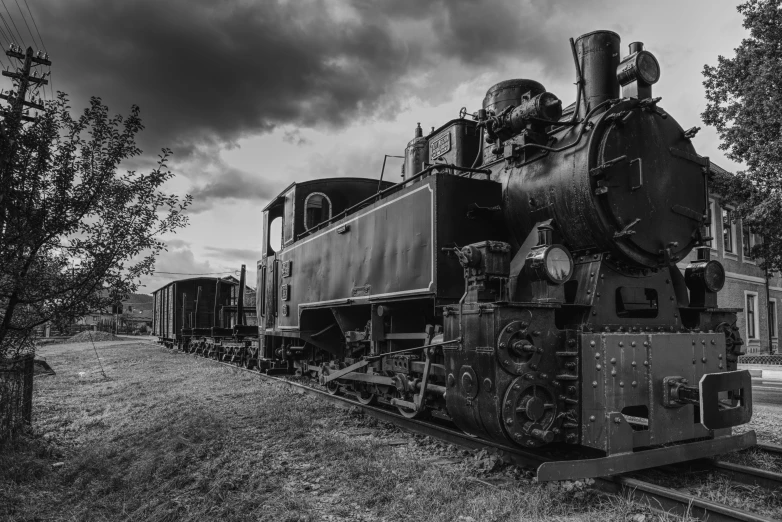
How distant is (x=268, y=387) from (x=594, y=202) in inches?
297

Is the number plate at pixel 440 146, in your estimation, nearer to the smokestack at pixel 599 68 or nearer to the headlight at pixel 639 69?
the smokestack at pixel 599 68

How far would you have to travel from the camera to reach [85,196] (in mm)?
5684

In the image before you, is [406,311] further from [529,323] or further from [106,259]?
[106,259]

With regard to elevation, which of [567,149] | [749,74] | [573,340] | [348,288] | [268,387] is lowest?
[268,387]

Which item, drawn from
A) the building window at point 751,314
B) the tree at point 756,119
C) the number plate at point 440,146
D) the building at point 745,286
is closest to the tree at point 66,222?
the number plate at point 440,146

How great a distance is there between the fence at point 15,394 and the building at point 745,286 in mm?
20677

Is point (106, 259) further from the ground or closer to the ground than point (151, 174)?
closer to the ground

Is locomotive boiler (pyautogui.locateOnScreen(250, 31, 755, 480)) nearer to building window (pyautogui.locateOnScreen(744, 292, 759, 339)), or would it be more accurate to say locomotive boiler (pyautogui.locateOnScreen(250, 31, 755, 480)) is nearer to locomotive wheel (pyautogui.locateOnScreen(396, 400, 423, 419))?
locomotive wheel (pyautogui.locateOnScreen(396, 400, 423, 419))

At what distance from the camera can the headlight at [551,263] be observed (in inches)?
170

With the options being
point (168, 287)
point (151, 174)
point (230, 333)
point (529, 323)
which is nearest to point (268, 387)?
point (151, 174)

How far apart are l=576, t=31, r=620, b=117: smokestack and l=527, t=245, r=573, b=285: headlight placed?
1.49m

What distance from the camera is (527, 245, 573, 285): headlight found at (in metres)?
4.32

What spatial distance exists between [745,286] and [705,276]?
65.6ft

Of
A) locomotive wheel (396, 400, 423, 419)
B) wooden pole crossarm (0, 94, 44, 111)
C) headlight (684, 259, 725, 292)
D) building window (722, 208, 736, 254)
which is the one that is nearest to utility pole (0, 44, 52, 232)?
wooden pole crossarm (0, 94, 44, 111)
